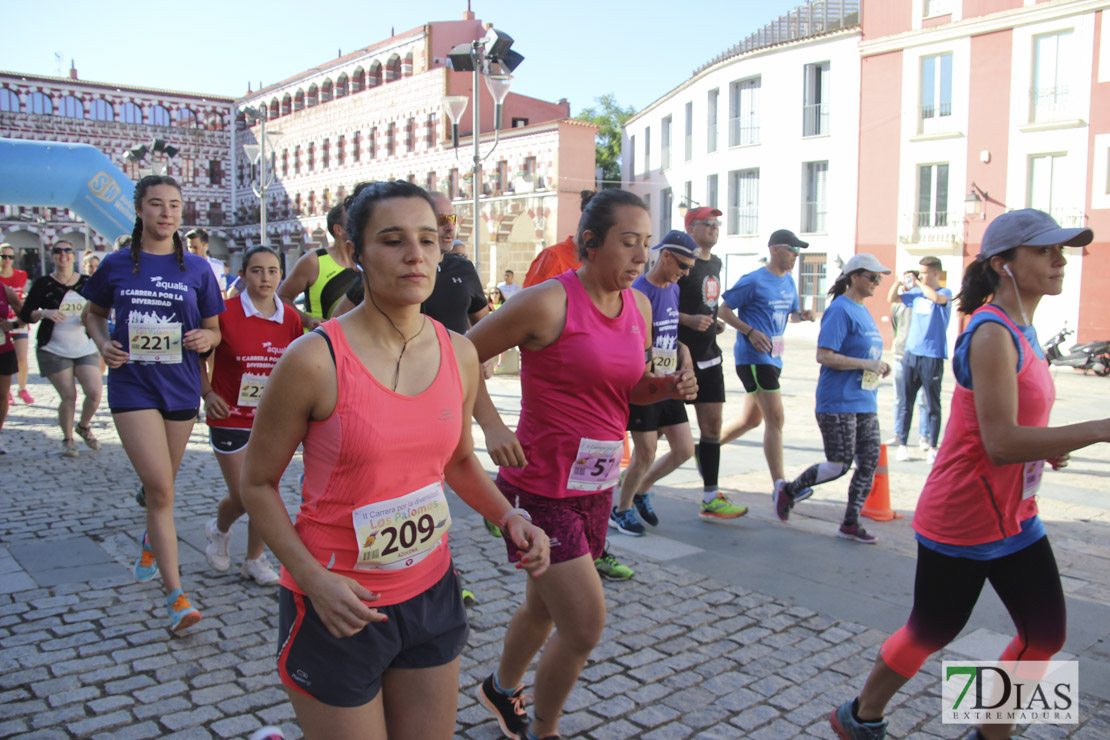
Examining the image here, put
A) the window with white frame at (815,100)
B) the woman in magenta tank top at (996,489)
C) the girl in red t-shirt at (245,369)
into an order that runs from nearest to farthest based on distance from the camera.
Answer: the woman in magenta tank top at (996,489), the girl in red t-shirt at (245,369), the window with white frame at (815,100)

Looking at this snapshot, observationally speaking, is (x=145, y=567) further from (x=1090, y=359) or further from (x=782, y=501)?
(x=1090, y=359)

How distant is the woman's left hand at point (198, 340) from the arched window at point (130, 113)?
6099 cm

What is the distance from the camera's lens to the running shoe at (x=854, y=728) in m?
3.03

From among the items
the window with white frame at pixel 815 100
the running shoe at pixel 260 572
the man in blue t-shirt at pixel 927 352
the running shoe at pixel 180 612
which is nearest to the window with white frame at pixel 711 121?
the window with white frame at pixel 815 100

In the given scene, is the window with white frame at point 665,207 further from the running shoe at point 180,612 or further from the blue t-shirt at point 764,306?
the running shoe at point 180,612

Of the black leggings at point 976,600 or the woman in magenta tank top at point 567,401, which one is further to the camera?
the woman in magenta tank top at point 567,401

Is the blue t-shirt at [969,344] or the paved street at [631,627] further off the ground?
the blue t-shirt at [969,344]

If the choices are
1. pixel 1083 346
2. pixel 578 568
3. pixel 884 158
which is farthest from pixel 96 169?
pixel 884 158

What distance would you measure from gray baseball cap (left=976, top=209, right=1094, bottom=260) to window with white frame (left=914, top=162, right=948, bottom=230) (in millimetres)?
27831

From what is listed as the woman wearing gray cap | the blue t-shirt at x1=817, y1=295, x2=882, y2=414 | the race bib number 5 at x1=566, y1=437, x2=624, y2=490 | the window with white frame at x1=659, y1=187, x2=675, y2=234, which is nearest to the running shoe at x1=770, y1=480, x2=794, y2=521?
the woman wearing gray cap

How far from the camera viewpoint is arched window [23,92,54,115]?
54094mm

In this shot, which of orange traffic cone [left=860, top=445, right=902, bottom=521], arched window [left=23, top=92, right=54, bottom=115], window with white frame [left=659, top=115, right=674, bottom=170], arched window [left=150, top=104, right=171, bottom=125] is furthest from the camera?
arched window [left=150, top=104, right=171, bottom=125]

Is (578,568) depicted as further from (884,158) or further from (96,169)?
(884,158)

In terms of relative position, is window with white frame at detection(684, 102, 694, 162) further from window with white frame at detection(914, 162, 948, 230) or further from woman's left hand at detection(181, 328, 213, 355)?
woman's left hand at detection(181, 328, 213, 355)
